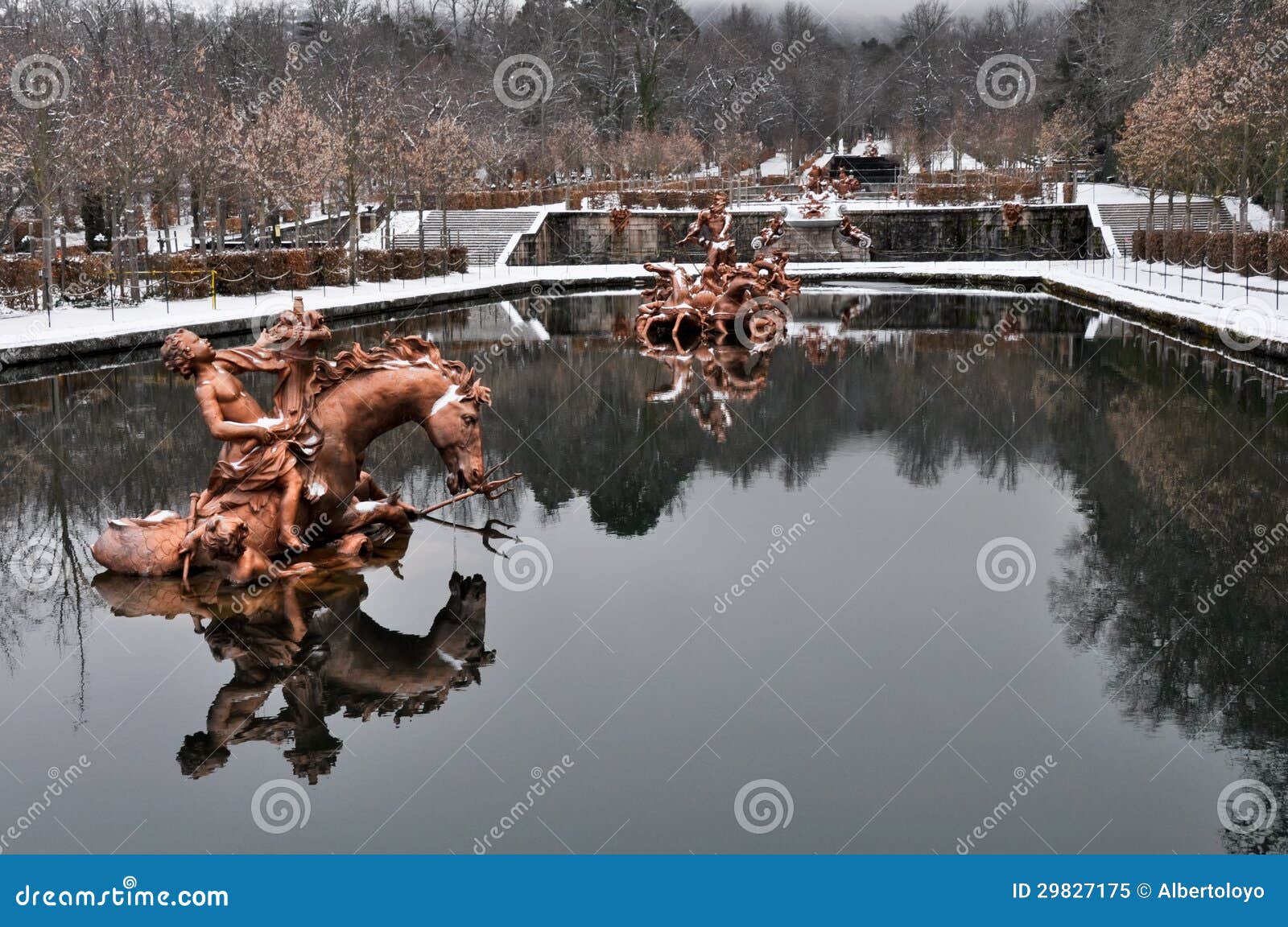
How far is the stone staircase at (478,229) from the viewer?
56.6 m

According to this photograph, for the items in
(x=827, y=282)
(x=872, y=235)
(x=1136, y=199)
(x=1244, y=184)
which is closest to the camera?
(x=1244, y=184)

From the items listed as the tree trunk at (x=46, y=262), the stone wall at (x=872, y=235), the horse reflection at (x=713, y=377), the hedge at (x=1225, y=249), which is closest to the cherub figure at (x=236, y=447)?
the horse reflection at (x=713, y=377)

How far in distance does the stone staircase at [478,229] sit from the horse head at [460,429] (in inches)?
1790

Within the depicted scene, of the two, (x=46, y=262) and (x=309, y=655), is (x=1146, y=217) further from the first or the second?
(x=309, y=655)

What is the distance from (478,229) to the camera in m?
58.5

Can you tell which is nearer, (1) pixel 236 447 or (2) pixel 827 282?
(1) pixel 236 447

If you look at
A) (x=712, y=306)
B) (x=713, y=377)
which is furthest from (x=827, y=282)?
(x=713, y=377)

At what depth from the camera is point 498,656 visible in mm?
8234

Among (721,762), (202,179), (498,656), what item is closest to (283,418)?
(498,656)

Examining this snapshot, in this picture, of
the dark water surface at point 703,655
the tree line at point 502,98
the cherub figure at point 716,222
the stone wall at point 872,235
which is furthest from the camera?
the stone wall at point 872,235

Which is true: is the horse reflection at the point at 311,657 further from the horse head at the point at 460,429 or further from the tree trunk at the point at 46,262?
the tree trunk at the point at 46,262

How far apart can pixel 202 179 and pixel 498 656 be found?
37.8 metres

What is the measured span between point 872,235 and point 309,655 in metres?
52.5

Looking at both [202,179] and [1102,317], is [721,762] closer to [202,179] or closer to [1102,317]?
[1102,317]
